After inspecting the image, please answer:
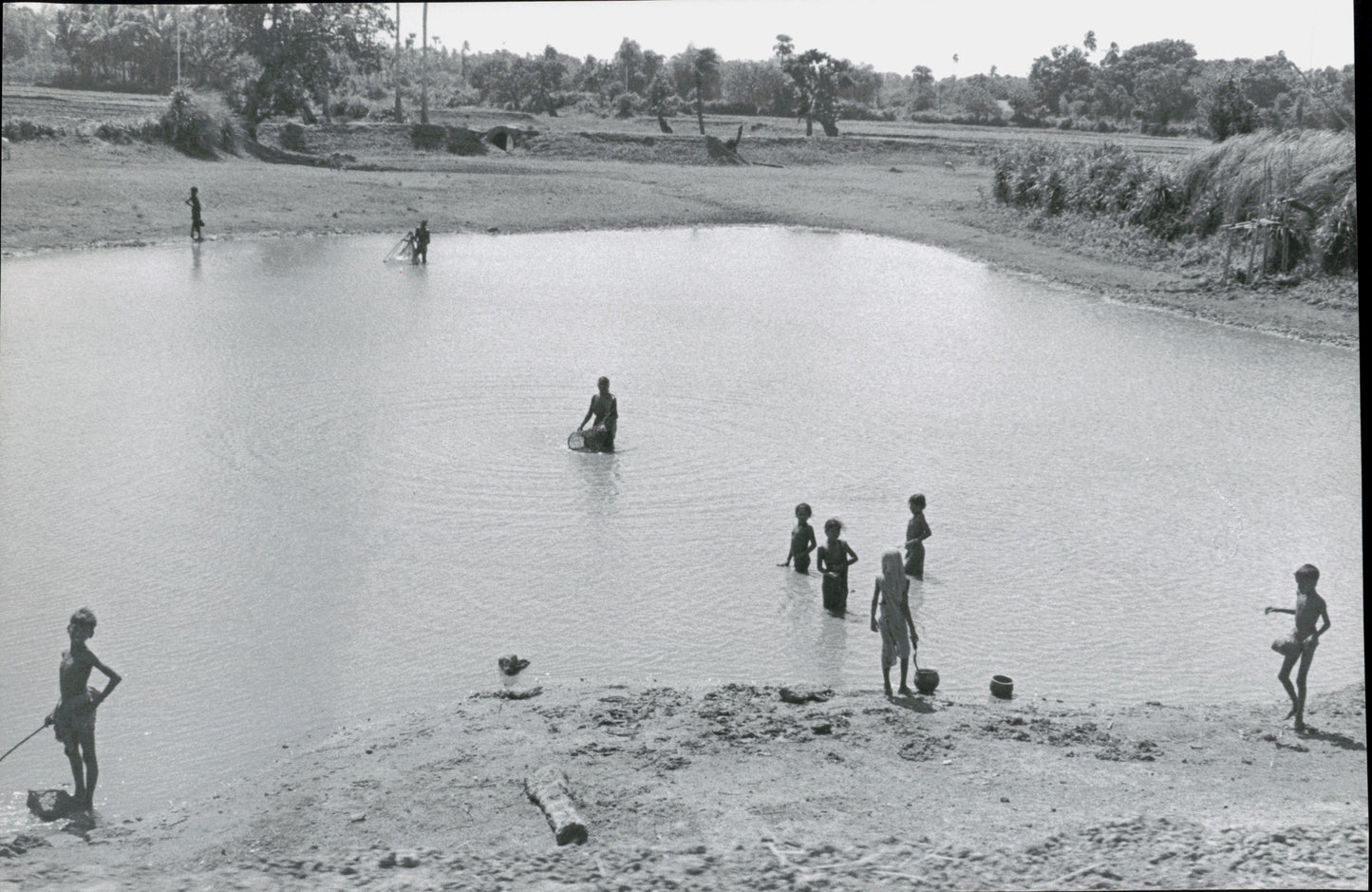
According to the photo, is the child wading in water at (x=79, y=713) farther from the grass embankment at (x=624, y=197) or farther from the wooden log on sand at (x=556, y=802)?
the grass embankment at (x=624, y=197)

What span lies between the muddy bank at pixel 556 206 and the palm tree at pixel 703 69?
14.3 metres

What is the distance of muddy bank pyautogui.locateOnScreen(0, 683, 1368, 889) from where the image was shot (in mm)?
7301

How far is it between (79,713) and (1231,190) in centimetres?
3068

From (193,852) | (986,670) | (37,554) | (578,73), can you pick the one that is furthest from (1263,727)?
(578,73)

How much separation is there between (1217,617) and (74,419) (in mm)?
13808

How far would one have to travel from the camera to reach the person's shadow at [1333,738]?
30.1 ft

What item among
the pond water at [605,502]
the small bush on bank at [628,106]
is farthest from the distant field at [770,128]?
the pond water at [605,502]

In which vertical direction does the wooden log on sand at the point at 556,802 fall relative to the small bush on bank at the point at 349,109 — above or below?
below

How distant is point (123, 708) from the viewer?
9.85 metres

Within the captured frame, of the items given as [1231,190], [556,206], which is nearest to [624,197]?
[556,206]

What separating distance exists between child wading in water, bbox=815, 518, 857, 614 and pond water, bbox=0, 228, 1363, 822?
0.61ft

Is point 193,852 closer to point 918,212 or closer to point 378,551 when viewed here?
point 378,551

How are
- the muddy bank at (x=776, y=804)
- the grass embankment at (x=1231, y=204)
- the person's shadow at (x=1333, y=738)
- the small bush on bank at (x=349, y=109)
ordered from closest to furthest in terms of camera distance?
the muddy bank at (x=776, y=804), the person's shadow at (x=1333, y=738), the grass embankment at (x=1231, y=204), the small bush on bank at (x=349, y=109)

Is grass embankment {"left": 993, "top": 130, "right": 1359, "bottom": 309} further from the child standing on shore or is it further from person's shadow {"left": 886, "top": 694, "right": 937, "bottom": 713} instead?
person's shadow {"left": 886, "top": 694, "right": 937, "bottom": 713}
